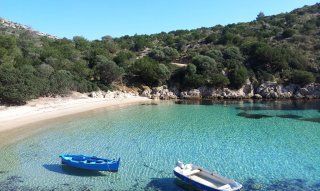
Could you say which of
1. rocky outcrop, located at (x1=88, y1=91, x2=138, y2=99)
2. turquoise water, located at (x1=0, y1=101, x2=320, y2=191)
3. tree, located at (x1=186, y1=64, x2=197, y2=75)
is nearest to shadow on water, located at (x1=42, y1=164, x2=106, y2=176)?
turquoise water, located at (x1=0, y1=101, x2=320, y2=191)

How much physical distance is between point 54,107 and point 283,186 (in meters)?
30.5

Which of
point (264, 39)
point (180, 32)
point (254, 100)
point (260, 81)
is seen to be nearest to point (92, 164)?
point (254, 100)

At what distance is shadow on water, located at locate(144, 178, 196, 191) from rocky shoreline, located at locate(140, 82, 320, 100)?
38.6 m

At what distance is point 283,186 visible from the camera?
61.8ft

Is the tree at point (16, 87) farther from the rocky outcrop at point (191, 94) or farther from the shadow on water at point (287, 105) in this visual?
the shadow on water at point (287, 105)

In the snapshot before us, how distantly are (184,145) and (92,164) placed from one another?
29.3ft

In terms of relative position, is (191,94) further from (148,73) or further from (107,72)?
(107,72)

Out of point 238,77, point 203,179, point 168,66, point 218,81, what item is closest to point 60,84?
point 168,66

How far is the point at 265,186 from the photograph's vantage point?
18.8 m

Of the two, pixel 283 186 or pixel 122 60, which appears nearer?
pixel 283 186

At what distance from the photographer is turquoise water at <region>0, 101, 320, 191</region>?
19812mm

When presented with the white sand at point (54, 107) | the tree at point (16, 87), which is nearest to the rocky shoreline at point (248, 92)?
the white sand at point (54, 107)

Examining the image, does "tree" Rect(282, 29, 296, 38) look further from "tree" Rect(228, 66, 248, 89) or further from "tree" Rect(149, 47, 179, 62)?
"tree" Rect(149, 47, 179, 62)

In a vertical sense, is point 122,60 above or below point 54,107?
above
